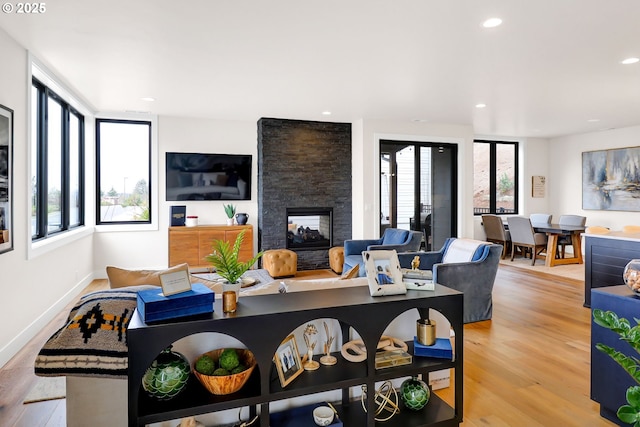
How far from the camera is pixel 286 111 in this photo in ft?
19.8

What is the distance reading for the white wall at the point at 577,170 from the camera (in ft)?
25.0

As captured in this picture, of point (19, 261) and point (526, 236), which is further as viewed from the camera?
point (526, 236)

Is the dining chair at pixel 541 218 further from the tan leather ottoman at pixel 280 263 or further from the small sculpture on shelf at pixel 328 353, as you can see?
the small sculpture on shelf at pixel 328 353

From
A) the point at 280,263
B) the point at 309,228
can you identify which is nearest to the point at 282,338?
the point at 280,263

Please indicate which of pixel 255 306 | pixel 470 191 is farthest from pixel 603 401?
pixel 470 191

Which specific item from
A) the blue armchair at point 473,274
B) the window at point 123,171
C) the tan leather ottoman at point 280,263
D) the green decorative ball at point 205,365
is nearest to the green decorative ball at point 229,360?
the green decorative ball at point 205,365

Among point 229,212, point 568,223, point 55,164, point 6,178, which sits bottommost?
point 568,223

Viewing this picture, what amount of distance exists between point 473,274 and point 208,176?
4487 mm

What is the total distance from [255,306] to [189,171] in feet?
17.1

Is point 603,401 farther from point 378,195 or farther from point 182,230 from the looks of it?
point 182,230

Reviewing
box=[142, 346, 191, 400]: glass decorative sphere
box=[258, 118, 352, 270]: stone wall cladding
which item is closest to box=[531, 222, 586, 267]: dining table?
box=[258, 118, 352, 270]: stone wall cladding

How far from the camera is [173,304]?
1.56 metres

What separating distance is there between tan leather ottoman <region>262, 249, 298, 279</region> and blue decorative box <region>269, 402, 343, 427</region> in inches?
160

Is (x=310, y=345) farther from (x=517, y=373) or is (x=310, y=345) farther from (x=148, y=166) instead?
(x=148, y=166)
